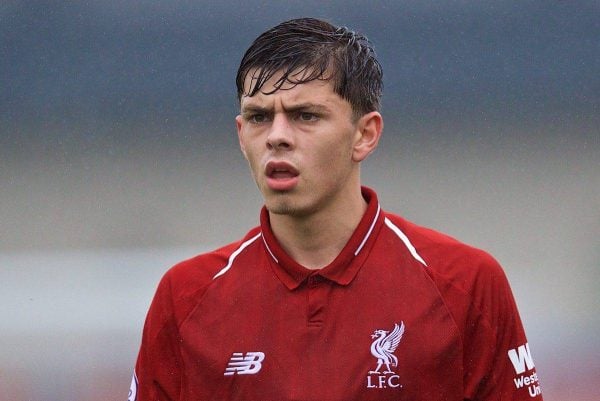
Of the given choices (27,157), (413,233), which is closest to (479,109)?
(27,157)

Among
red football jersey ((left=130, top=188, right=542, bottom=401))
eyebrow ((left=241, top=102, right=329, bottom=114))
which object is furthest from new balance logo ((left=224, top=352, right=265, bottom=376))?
eyebrow ((left=241, top=102, right=329, bottom=114))

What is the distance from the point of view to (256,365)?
2.37 meters

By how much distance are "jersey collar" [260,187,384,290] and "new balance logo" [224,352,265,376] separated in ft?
0.59

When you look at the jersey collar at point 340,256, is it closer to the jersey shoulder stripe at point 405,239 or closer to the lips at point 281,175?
the jersey shoulder stripe at point 405,239

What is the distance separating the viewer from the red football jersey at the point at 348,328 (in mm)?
2326

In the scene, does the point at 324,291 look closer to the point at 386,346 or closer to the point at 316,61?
the point at 386,346

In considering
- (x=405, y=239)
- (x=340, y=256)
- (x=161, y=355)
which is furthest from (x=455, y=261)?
(x=161, y=355)

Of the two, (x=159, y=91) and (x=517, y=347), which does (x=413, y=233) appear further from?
(x=159, y=91)

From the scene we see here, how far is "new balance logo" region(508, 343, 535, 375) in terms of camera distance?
7.90 ft

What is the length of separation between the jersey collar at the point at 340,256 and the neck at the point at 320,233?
23 mm

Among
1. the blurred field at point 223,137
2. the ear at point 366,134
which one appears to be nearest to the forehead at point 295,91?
the ear at point 366,134

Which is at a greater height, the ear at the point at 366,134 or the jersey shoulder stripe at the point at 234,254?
the ear at the point at 366,134

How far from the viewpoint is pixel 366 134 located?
2504 mm

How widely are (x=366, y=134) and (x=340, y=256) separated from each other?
0.99 feet
